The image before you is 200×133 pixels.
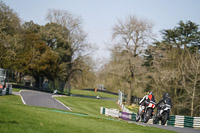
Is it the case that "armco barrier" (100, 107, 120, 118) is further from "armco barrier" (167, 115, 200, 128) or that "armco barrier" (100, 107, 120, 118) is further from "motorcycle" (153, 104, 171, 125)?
"motorcycle" (153, 104, 171, 125)

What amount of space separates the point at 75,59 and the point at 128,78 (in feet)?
80.1

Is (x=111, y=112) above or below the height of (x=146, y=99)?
below

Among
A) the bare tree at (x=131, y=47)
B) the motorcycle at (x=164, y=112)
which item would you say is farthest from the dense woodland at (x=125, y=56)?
the motorcycle at (x=164, y=112)

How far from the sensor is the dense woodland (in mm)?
48469

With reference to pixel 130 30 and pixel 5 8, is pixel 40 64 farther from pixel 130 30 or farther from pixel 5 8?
pixel 130 30

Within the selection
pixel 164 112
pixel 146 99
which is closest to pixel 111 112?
pixel 146 99

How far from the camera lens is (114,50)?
180ft

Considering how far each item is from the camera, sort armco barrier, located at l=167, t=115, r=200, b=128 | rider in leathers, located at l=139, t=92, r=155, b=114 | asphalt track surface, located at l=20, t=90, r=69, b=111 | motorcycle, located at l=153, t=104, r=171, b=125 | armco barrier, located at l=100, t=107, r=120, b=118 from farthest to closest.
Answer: asphalt track surface, located at l=20, t=90, r=69, b=111 → armco barrier, located at l=100, t=107, r=120, b=118 → armco barrier, located at l=167, t=115, r=200, b=128 → rider in leathers, located at l=139, t=92, r=155, b=114 → motorcycle, located at l=153, t=104, r=171, b=125

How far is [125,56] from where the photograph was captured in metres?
53.9

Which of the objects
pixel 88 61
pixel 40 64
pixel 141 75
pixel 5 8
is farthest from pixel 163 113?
pixel 88 61

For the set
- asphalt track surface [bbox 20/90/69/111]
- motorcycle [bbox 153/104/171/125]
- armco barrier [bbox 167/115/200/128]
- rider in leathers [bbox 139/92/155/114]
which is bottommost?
armco barrier [bbox 167/115/200/128]

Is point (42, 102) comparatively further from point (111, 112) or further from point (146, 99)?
point (146, 99)

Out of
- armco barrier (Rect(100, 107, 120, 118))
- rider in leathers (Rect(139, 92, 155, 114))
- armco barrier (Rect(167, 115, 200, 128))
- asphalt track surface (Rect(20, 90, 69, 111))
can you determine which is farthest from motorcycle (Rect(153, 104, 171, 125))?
asphalt track surface (Rect(20, 90, 69, 111))

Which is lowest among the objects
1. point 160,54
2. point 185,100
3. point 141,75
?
point 185,100
